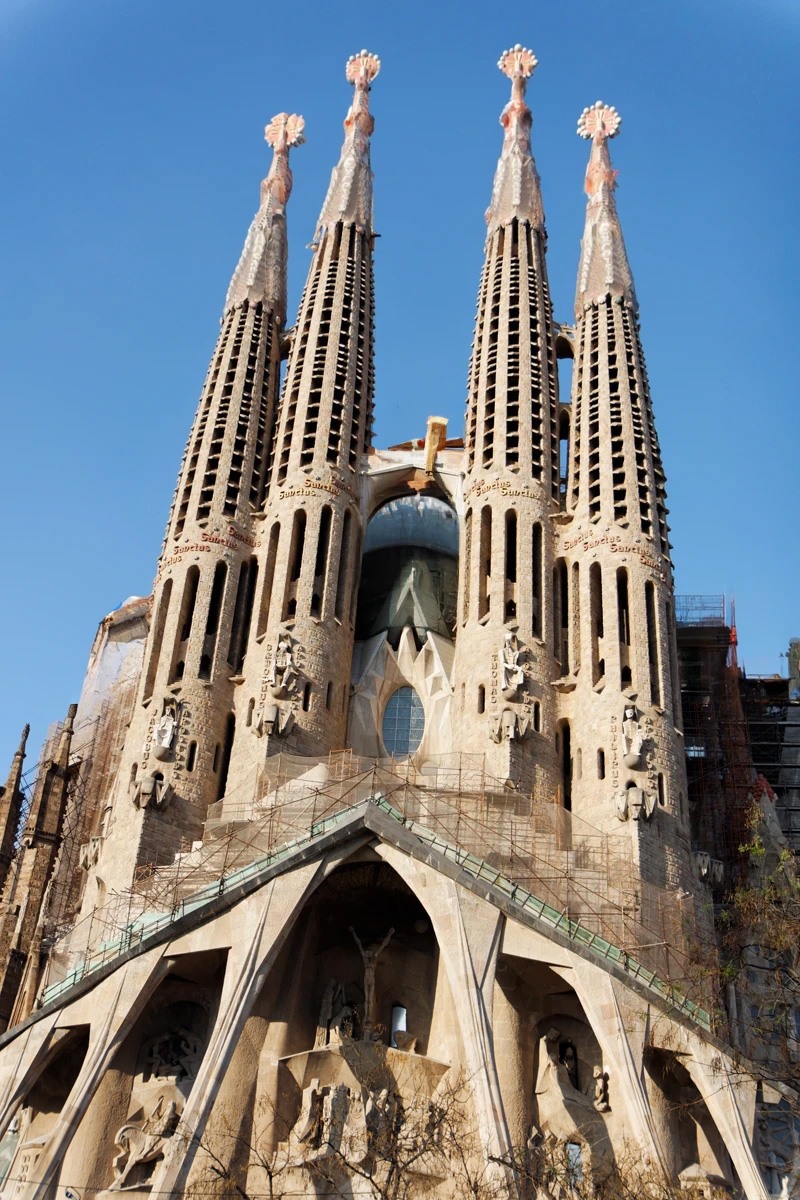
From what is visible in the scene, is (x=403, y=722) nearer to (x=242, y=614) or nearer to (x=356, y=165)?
(x=242, y=614)

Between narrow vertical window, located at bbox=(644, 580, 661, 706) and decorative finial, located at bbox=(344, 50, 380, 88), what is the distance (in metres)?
22.8

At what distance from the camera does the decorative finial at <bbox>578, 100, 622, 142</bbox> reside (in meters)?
45.9

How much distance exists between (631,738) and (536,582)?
5.42 meters

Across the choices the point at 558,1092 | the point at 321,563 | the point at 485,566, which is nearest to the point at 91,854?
the point at 321,563

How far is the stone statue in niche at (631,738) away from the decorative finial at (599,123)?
22.0 meters

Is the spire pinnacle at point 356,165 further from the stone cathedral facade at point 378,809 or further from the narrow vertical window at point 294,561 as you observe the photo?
the narrow vertical window at point 294,561

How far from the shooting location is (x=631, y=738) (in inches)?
1231

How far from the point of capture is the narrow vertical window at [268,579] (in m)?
34.5

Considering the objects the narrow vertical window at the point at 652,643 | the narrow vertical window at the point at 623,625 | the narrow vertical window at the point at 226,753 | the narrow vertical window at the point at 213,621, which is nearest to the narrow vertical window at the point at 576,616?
the narrow vertical window at the point at 623,625

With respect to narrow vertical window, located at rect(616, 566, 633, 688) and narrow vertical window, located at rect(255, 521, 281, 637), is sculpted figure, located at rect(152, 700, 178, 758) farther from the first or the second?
narrow vertical window, located at rect(616, 566, 633, 688)

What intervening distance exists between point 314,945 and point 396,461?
14.1m

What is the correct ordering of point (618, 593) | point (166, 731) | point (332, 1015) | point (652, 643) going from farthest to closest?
1. point (618, 593)
2. point (652, 643)
3. point (166, 731)
4. point (332, 1015)

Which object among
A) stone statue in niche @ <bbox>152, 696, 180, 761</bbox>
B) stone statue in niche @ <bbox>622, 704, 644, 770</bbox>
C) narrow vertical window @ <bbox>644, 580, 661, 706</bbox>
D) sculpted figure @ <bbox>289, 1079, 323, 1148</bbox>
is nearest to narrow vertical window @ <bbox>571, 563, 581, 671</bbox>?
narrow vertical window @ <bbox>644, 580, 661, 706</bbox>

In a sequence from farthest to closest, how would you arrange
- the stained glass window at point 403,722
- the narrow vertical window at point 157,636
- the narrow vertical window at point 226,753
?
the stained glass window at point 403,722 < the narrow vertical window at point 157,636 < the narrow vertical window at point 226,753
